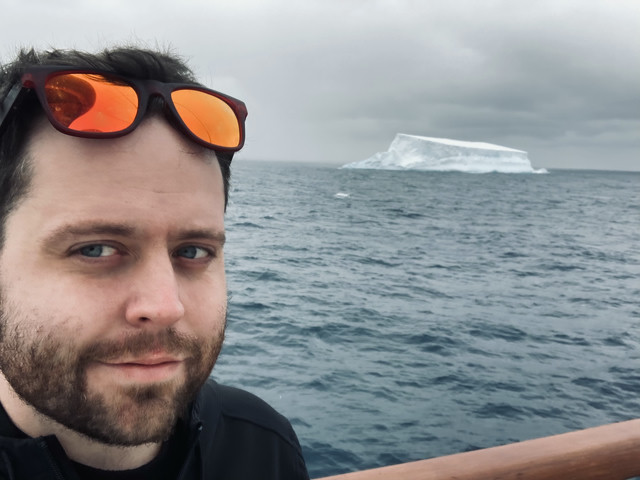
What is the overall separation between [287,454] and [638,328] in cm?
1240

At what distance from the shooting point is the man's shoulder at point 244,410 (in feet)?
4.54

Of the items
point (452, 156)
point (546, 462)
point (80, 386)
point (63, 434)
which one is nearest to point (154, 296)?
point (80, 386)

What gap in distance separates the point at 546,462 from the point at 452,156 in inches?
3657

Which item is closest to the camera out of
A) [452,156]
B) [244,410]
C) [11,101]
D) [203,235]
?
[11,101]

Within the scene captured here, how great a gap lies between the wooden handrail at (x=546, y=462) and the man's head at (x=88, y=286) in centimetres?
59

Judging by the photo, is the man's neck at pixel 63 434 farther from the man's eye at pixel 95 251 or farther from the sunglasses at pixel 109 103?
the sunglasses at pixel 109 103

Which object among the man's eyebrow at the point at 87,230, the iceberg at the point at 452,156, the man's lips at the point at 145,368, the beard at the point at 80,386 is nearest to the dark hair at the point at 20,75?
the man's eyebrow at the point at 87,230

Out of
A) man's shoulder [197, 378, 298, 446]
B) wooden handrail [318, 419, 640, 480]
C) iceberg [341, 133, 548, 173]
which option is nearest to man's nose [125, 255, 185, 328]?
man's shoulder [197, 378, 298, 446]

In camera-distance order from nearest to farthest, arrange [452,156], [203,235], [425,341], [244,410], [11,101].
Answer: [11,101], [203,235], [244,410], [425,341], [452,156]

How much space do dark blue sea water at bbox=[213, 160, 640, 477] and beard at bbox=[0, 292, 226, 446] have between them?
2.48ft

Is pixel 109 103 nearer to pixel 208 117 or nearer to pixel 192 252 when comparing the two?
pixel 208 117

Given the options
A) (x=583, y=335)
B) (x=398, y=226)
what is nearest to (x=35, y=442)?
(x=583, y=335)

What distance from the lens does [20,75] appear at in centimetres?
101

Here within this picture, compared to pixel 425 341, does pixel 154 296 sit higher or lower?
higher
